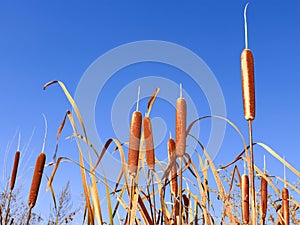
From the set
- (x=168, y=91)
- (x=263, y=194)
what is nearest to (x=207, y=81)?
(x=168, y=91)

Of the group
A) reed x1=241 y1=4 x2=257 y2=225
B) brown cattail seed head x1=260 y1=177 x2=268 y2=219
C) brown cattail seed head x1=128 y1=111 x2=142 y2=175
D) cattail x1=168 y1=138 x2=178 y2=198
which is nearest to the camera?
reed x1=241 y1=4 x2=257 y2=225

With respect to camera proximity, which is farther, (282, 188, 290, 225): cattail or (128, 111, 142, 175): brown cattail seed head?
(282, 188, 290, 225): cattail

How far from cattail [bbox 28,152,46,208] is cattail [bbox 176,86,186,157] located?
0.43 metres

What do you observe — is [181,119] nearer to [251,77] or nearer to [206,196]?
[251,77]

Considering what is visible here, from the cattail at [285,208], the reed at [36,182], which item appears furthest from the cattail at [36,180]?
the cattail at [285,208]

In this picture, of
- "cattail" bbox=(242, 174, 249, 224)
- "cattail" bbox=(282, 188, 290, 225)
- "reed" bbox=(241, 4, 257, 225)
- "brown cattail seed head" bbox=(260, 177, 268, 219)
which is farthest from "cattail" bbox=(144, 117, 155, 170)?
"cattail" bbox=(282, 188, 290, 225)

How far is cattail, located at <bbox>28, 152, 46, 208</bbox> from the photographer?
1341mm

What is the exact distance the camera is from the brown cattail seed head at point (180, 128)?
4.70 ft

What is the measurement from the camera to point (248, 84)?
134cm

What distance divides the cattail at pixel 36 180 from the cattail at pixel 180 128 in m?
0.43

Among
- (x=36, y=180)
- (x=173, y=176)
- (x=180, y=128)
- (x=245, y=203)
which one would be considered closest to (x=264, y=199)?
(x=245, y=203)

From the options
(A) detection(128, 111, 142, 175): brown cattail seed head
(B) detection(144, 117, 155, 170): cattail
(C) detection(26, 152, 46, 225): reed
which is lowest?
(C) detection(26, 152, 46, 225): reed

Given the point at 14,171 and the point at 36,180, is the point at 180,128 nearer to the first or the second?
the point at 36,180

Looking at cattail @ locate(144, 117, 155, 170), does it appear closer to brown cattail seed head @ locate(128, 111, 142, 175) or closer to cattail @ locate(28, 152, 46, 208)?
brown cattail seed head @ locate(128, 111, 142, 175)
